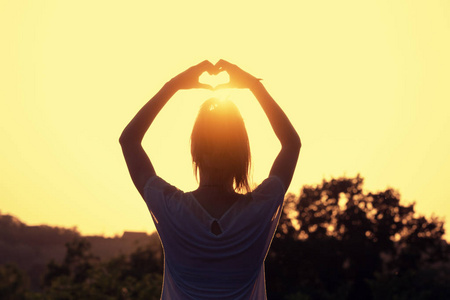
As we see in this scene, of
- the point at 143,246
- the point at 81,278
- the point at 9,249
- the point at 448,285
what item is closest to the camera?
the point at 448,285

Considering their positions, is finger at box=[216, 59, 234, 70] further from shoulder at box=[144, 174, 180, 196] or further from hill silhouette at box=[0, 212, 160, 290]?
hill silhouette at box=[0, 212, 160, 290]

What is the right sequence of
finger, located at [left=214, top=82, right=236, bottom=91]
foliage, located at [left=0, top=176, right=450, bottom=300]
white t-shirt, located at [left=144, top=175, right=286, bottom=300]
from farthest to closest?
foliage, located at [left=0, top=176, right=450, bottom=300], finger, located at [left=214, top=82, right=236, bottom=91], white t-shirt, located at [left=144, top=175, right=286, bottom=300]

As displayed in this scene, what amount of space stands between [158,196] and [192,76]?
461 millimetres

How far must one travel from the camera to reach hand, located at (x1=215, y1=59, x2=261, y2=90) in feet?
8.52

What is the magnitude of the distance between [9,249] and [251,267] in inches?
4677

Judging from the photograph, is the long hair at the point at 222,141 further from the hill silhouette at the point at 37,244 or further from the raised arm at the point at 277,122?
the hill silhouette at the point at 37,244

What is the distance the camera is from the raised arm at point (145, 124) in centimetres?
252

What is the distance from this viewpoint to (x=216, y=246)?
7.88ft

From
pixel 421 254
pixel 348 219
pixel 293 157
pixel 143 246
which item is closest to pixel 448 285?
pixel 421 254

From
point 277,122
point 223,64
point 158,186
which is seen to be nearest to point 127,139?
point 158,186

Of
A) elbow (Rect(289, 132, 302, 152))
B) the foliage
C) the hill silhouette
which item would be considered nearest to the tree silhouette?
the foliage

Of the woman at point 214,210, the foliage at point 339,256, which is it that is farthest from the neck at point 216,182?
the foliage at point 339,256

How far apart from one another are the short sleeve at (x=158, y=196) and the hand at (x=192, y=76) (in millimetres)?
359

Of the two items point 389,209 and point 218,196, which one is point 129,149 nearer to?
point 218,196
